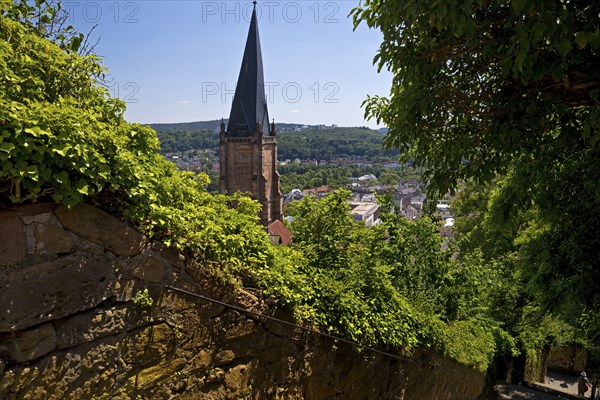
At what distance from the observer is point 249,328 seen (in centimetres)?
342

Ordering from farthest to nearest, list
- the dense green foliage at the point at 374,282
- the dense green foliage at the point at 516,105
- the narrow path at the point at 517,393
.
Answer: the narrow path at the point at 517,393 < the dense green foliage at the point at 374,282 < the dense green foliage at the point at 516,105

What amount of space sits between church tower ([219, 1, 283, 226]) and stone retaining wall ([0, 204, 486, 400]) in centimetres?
3472

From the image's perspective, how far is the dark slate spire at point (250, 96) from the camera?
126 feet

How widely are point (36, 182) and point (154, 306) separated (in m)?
1.03

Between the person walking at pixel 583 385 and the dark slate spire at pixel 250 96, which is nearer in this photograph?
the person walking at pixel 583 385

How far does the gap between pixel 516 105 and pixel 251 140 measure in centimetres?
3655

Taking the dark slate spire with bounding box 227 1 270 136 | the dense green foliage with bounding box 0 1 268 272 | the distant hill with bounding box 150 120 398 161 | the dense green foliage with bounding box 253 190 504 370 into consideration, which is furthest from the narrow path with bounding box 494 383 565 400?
the distant hill with bounding box 150 120 398 161

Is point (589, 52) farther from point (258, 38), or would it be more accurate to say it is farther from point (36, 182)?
point (258, 38)

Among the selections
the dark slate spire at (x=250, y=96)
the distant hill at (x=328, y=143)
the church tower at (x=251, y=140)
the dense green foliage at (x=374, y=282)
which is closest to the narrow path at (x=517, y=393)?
the dense green foliage at (x=374, y=282)

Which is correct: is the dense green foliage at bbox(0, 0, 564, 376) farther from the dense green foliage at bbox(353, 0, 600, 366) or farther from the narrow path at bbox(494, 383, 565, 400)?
the narrow path at bbox(494, 383, 565, 400)

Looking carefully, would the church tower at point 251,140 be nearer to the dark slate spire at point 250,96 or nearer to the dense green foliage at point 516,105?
the dark slate spire at point 250,96

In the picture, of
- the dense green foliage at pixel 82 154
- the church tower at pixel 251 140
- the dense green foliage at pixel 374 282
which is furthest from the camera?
the church tower at pixel 251 140

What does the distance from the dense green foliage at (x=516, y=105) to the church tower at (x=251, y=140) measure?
33417mm

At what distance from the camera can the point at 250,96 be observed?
39.0m
